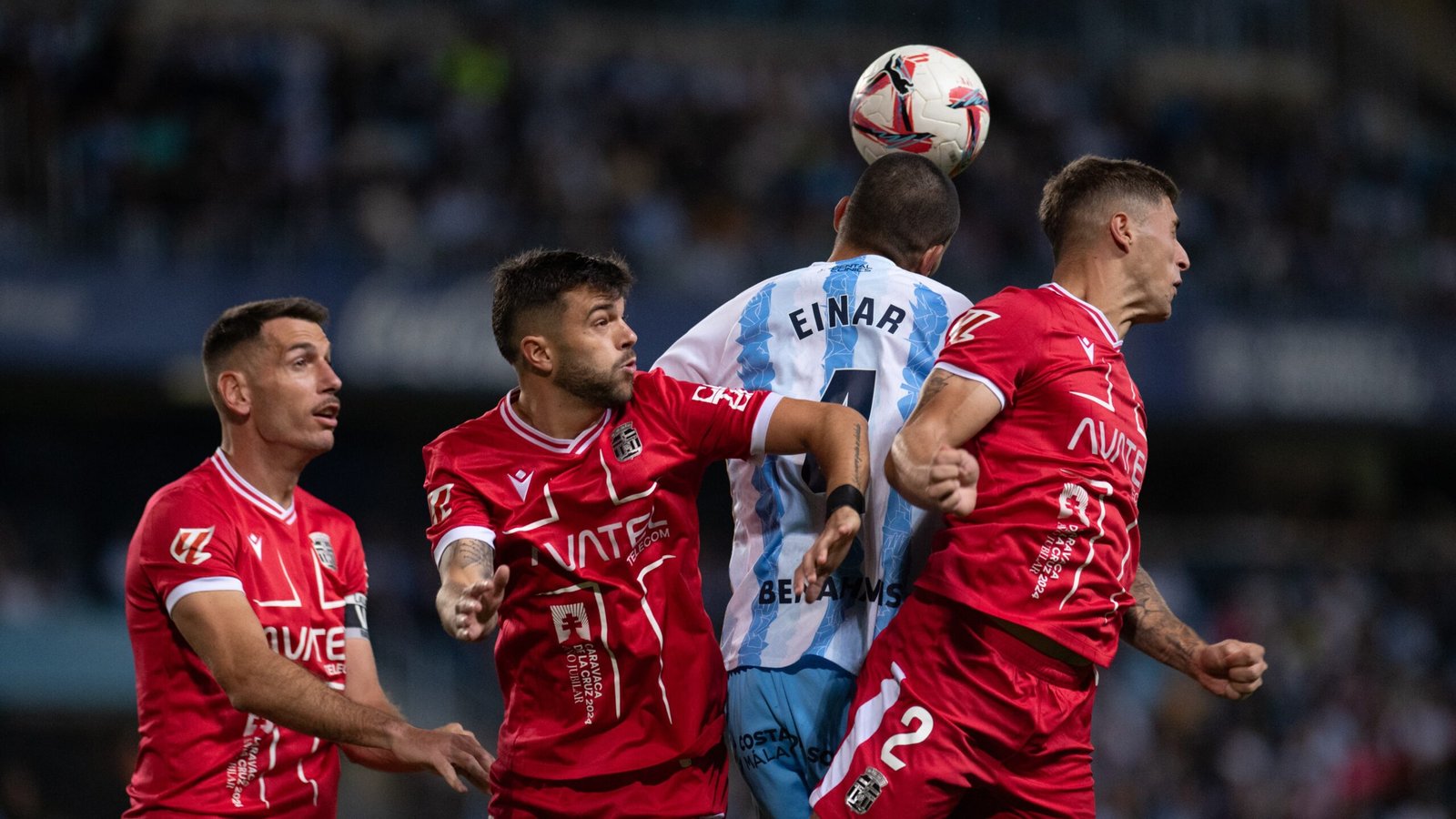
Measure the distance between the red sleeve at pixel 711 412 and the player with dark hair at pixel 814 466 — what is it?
8.8 inches

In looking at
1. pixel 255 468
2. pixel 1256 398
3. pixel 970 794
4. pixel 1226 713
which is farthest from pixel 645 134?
pixel 970 794

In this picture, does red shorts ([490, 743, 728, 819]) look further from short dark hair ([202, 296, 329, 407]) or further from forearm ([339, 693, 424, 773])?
short dark hair ([202, 296, 329, 407])

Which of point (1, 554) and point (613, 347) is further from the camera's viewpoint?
point (1, 554)

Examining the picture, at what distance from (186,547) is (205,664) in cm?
33

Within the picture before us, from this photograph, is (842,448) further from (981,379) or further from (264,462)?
(264,462)

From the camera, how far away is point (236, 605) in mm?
4672

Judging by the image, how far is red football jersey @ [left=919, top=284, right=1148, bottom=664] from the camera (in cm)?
418

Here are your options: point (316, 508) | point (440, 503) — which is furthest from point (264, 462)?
point (440, 503)

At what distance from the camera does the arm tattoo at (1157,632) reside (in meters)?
4.59

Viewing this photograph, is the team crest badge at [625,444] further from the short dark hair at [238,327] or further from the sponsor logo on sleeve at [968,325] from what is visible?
the short dark hair at [238,327]

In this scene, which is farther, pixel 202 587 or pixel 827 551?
pixel 202 587

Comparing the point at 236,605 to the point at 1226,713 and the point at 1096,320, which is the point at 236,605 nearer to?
the point at 1096,320

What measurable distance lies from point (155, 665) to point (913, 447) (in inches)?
90.8

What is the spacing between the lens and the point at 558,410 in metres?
4.49
